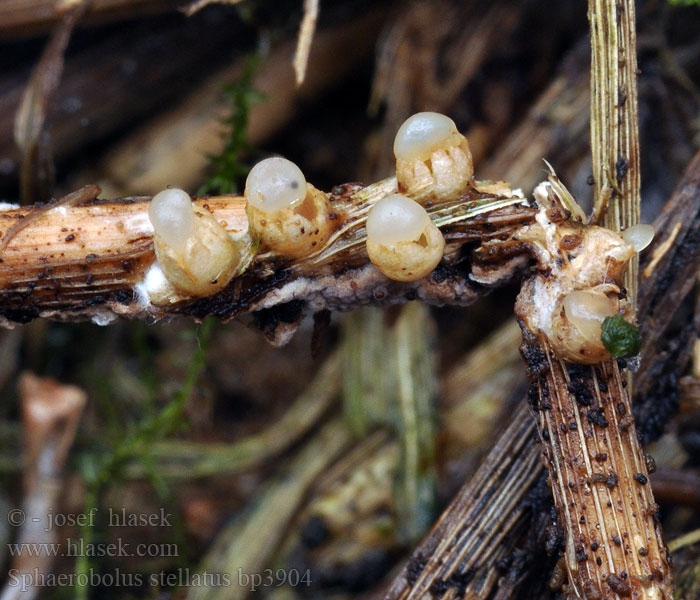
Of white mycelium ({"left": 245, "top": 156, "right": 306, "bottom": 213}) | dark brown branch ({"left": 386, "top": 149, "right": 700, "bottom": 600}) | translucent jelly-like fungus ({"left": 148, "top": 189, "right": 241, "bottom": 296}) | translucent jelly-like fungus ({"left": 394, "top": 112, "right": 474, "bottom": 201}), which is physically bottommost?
dark brown branch ({"left": 386, "top": 149, "right": 700, "bottom": 600})

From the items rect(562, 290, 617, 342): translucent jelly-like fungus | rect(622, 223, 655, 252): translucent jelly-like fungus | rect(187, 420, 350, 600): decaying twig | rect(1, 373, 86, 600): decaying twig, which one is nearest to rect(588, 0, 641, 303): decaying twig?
rect(622, 223, 655, 252): translucent jelly-like fungus

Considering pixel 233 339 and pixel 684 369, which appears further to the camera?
pixel 233 339

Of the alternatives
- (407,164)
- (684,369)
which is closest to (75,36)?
(407,164)

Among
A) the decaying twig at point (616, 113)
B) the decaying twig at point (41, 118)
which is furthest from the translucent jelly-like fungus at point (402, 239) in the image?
the decaying twig at point (41, 118)

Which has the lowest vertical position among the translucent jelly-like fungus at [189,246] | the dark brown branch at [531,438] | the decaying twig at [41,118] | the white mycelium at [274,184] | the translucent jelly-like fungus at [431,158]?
the dark brown branch at [531,438]

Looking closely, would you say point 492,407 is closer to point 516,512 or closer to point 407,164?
point 516,512

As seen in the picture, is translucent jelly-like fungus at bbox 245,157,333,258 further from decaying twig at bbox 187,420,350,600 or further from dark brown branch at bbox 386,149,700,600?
decaying twig at bbox 187,420,350,600

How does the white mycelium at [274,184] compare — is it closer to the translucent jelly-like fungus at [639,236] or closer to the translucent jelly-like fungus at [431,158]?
the translucent jelly-like fungus at [431,158]
